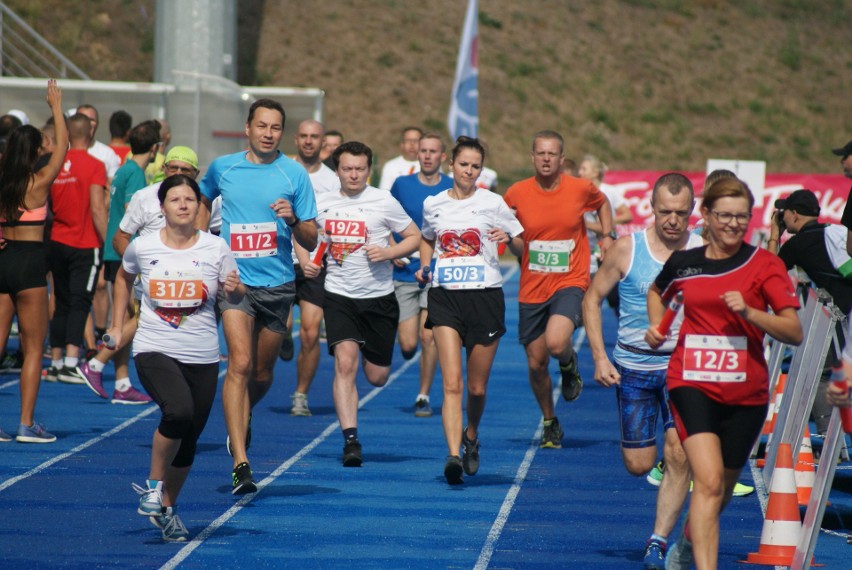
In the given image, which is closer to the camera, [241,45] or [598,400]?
[598,400]

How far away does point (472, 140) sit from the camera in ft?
29.7

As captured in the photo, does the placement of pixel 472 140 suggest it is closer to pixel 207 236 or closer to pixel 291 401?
pixel 207 236

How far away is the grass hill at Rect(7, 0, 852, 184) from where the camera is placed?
45.8 metres

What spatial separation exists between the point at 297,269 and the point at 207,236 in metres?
4.31

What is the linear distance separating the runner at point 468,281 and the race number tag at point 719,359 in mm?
2969

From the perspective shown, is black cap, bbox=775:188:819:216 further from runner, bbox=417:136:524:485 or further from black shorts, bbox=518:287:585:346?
runner, bbox=417:136:524:485

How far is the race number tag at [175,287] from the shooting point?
22.8 ft

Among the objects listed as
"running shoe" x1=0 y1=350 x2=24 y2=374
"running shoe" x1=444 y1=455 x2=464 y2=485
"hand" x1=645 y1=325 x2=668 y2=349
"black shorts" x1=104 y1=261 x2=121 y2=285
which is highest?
"hand" x1=645 y1=325 x2=668 y2=349

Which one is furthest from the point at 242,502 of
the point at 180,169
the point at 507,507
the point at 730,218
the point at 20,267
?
the point at 730,218

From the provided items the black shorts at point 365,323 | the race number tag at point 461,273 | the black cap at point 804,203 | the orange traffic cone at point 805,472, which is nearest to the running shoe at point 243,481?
the black shorts at point 365,323

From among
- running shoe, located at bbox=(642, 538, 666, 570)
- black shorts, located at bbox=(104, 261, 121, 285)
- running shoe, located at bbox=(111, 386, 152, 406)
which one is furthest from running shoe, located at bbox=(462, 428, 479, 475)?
black shorts, located at bbox=(104, 261, 121, 285)

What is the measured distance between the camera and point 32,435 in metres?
9.75

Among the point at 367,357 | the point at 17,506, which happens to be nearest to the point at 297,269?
the point at 367,357

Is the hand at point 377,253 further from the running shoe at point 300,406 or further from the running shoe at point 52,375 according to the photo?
the running shoe at point 52,375
